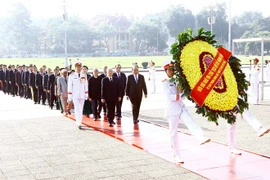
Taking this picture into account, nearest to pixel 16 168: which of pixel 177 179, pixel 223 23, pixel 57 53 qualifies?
pixel 177 179

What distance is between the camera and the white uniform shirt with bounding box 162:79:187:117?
7434 millimetres

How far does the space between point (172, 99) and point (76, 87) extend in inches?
194

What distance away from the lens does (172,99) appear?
7.43 meters

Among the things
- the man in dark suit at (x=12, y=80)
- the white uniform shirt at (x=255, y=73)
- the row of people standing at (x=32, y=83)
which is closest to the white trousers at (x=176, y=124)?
the row of people standing at (x=32, y=83)

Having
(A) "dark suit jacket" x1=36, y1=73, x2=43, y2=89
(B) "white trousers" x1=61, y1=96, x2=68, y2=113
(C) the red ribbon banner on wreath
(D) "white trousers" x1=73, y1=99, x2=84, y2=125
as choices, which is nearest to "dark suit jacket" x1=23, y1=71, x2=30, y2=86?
(A) "dark suit jacket" x1=36, y1=73, x2=43, y2=89

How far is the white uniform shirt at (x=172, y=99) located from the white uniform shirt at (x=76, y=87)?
15.6ft

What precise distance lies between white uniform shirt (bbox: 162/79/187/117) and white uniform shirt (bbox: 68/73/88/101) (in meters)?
4.76

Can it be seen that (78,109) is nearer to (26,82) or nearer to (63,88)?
(63,88)

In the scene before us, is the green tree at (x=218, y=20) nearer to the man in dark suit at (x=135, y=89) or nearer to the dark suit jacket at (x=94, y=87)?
the dark suit jacket at (x=94, y=87)

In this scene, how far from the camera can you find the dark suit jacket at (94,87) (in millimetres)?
13008

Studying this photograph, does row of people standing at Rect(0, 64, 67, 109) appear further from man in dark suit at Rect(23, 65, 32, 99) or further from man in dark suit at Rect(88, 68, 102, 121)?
man in dark suit at Rect(88, 68, 102, 121)

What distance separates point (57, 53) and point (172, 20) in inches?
1375

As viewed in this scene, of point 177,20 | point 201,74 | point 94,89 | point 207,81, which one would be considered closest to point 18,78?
point 94,89

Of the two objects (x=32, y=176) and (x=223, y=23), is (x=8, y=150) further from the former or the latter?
(x=223, y=23)
